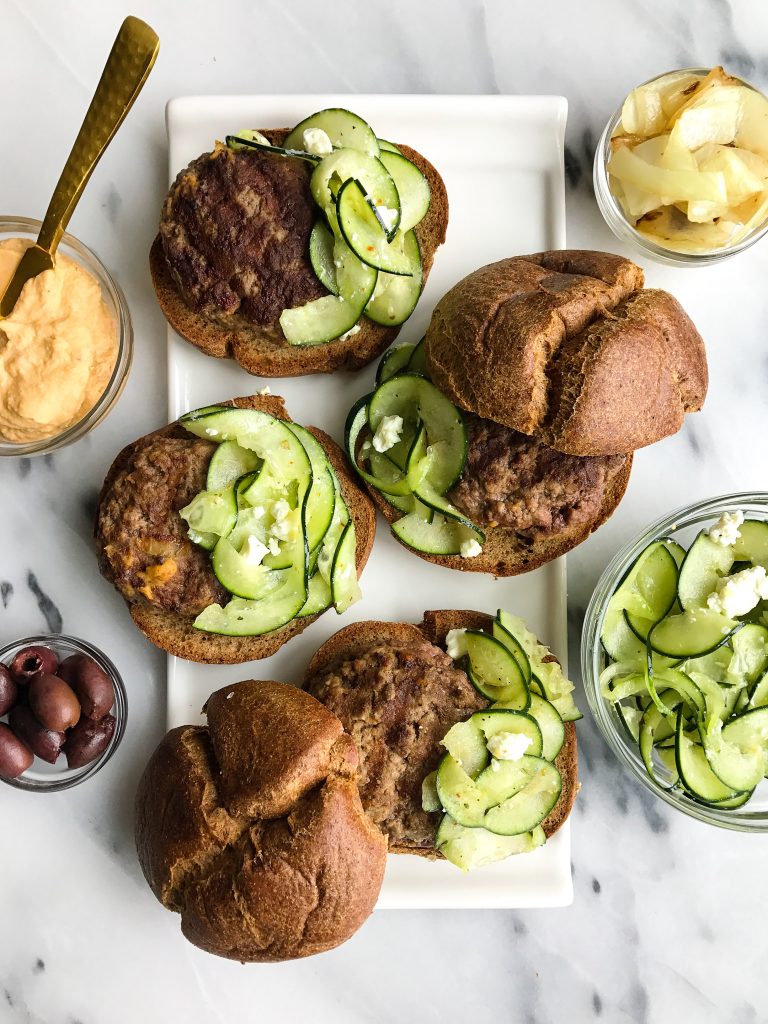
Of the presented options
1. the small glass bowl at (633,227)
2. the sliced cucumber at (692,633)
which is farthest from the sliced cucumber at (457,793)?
the small glass bowl at (633,227)

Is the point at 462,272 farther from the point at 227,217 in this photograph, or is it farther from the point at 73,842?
Result: the point at 73,842

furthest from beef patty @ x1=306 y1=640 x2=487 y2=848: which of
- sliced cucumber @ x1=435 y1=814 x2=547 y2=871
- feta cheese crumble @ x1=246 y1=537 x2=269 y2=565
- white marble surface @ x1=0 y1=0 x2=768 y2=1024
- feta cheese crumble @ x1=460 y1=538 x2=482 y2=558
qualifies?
white marble surface @ x1=0 y1=0 x2=768 y2=1024

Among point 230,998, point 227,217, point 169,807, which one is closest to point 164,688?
point 169,807

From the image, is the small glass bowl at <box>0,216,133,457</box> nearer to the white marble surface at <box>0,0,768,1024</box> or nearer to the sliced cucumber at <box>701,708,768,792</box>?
the white marble surface at <box>0,0,768,1024</box>

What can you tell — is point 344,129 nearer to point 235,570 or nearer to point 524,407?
point 524,407

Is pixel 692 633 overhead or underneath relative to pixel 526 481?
underneath

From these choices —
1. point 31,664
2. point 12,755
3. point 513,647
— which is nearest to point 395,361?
point 513,647

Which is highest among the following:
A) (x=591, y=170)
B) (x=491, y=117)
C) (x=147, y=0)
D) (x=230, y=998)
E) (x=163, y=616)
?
(x=147, y=0)
